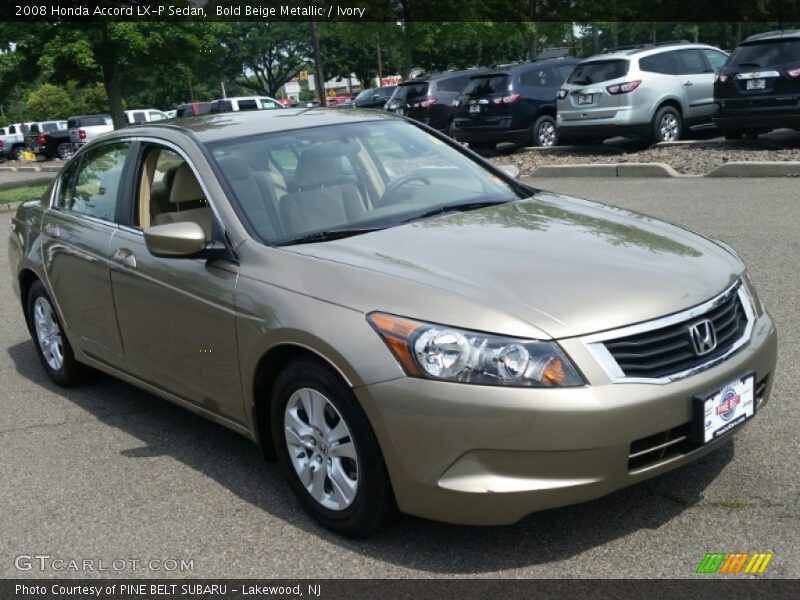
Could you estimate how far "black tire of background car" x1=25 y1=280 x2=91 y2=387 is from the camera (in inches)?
229

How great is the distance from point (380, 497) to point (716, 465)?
1.49 meters

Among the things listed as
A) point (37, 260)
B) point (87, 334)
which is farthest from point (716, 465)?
point (37, 260)

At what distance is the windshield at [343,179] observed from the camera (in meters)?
4.32

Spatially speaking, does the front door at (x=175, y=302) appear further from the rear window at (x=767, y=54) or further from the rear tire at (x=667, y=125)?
the rear tire at (x=667, y=125)

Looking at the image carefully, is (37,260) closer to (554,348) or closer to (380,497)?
(380,497)

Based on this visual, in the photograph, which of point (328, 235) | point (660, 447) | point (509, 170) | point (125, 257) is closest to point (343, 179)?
point (328, 235)

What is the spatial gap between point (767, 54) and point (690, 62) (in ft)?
9.30

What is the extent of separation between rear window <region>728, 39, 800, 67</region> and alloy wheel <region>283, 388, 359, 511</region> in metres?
12.0

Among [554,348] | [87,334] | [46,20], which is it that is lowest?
[87,334]

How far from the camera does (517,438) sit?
3.14 meters

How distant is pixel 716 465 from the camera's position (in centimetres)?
405

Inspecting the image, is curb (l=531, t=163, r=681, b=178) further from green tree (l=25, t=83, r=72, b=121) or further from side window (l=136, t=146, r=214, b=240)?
green tree (l=25, t=83, r=72, b=121)

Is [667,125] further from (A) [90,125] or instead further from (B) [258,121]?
(A) [90,125]
